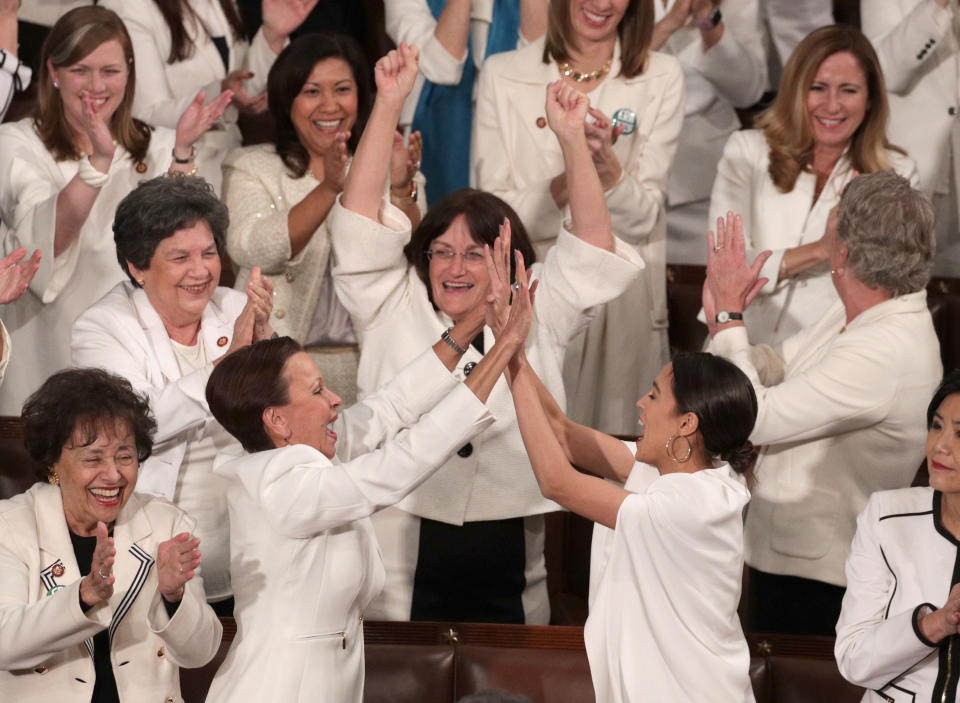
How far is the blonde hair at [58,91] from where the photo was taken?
169 inches

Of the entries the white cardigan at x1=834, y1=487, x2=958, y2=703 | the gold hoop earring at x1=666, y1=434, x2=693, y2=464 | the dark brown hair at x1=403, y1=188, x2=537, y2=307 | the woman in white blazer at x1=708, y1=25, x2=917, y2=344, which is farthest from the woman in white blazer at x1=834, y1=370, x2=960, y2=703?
the woman in white blazer at x1=708, y1=25, x2=917, y2=344

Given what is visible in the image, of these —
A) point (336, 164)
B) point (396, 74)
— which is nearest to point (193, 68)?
point (336, 164)

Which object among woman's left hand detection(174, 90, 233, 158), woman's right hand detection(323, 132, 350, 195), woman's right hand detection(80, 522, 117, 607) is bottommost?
woman's right hand detection(80, 522, 117, 607)

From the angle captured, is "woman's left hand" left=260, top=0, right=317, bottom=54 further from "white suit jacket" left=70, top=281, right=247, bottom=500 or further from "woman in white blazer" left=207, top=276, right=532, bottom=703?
"woman in white blazer" left=207, top=276, right=532, bottom=703

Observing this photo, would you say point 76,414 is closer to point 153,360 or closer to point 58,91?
point 153,360

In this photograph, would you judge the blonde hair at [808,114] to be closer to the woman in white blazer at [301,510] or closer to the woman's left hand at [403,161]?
the woman's left hand at [403,161]

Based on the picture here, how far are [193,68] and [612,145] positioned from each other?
66.4 inches

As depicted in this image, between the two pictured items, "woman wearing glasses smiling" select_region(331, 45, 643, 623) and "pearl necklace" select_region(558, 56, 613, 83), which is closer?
"woman wearing glasses smiling" select_region(331, 45, 643, 623)

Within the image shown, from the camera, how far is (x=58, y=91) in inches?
170

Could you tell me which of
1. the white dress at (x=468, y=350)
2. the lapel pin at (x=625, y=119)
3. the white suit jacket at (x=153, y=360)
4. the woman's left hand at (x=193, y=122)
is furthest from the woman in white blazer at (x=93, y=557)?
the lapel pin at (x=625, y=119)

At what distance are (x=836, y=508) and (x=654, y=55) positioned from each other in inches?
67.3

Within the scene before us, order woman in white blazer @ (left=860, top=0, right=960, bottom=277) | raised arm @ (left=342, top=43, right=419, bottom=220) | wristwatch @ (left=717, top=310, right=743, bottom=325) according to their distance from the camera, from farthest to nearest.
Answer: woman in white blazer @ (left=860, top=0, right=960, bottom=277), wristwatch @ (left=717, top=310, right=743, bottom=325), raised arm @ (left=342, top=43, right=419, bottom=220)

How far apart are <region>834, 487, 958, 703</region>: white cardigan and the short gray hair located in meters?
0.69

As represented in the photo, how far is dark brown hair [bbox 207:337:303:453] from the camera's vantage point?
289 centimetres
